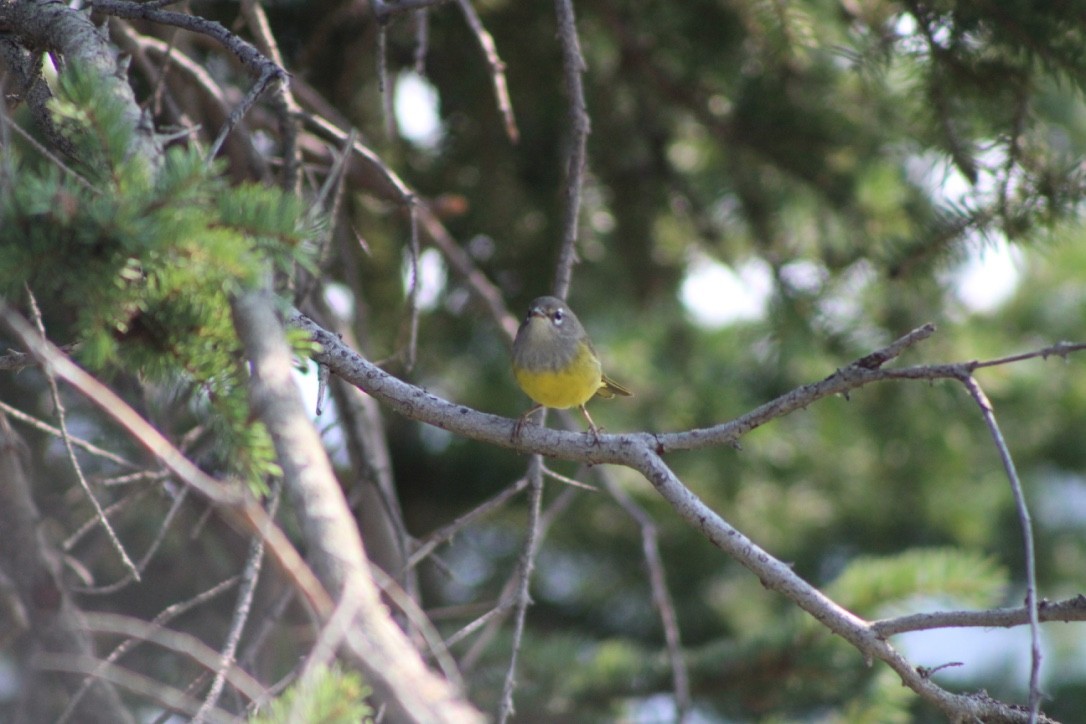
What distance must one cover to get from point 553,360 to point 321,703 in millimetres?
2672

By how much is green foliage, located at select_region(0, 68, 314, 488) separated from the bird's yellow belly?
215cm

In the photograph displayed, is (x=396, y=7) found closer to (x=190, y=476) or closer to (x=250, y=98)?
(x=250, y=98)

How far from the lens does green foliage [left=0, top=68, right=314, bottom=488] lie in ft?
5.48

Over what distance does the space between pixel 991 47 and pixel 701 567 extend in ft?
13.1

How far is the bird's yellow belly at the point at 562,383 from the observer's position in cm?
403

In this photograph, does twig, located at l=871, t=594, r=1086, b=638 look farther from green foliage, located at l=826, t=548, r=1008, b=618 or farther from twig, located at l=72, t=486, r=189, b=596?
green foliage, located at l=826, t=548, r=1008, b=618

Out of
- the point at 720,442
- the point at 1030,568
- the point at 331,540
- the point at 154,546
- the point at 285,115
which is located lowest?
the point at 331,540

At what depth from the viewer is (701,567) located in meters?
6.75

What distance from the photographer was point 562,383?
403 cm

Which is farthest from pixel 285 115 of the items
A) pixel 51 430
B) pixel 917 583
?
pixel 917 583

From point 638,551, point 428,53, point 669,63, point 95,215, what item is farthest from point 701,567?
point 95,215

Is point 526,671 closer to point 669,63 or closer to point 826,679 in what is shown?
point 826,679

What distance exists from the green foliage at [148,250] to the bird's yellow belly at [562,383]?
215 cm

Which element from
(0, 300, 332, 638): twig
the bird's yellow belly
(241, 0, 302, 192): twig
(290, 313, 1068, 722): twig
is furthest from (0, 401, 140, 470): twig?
the bird's yellow belly
